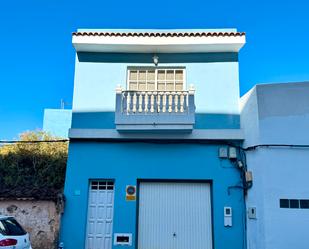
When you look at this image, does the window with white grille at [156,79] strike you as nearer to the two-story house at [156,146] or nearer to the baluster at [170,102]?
the two-story house at [156,146]

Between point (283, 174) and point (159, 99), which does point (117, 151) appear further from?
point (283, 174)

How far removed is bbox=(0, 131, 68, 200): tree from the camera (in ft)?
35.0

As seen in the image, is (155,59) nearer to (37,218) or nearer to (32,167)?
(37,218)

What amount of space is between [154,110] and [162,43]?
7.27 ft

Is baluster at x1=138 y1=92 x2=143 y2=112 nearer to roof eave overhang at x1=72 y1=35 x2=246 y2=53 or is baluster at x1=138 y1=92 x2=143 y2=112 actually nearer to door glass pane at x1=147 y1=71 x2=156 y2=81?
door glass pane at x1=147 y1=71 x2=156 y2=81

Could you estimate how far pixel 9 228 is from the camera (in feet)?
24.6

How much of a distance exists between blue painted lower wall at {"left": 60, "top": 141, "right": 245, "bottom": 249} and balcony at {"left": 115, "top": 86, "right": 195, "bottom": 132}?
786mm

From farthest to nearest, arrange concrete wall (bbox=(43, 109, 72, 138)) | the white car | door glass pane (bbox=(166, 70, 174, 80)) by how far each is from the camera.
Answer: concrete wall (bbox=(43, 109, 72, 138)), door glass pane (bbox=(166, 70, 174, 80)), the white car

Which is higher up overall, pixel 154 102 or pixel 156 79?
pixel 156 79

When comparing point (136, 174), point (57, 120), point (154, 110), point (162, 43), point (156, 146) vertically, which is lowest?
point (136, 174)

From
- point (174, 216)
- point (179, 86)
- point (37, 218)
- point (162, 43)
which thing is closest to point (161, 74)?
point (179, 86)

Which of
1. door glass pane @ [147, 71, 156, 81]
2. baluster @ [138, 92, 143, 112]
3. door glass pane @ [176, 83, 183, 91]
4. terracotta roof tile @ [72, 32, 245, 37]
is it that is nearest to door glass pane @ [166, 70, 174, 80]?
door glass pane @ [176, 83, 183, 91]

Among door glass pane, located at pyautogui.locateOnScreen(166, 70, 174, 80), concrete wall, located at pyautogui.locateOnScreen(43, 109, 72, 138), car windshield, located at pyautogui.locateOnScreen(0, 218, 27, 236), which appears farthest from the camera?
concrete wall, located at pyautogui.locateOnScreen(43, 109, 72, 138)

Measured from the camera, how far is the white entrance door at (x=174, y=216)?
9.73 metres
